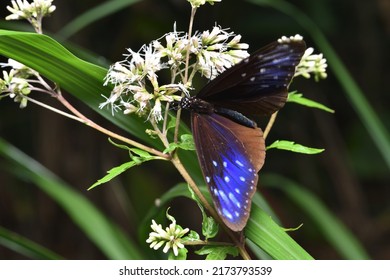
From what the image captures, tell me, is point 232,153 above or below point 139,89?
below

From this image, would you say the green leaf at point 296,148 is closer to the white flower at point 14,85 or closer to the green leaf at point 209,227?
the green leaf at point 209,227

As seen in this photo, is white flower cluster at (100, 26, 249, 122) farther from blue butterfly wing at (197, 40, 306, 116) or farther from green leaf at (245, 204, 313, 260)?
green leaf at (245, 204, 313, 260)

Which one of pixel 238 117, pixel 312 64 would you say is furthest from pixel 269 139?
pixel 238 117

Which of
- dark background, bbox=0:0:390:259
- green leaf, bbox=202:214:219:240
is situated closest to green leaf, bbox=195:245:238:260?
green leaf, bbox=202:214:219:240

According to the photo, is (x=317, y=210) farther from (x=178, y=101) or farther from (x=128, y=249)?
(x=178, y=101)

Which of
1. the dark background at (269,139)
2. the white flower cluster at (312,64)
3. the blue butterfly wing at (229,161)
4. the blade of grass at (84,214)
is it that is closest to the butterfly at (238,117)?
the blue butterfly wing at (229,161)

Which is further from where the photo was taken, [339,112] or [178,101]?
[339,112]
